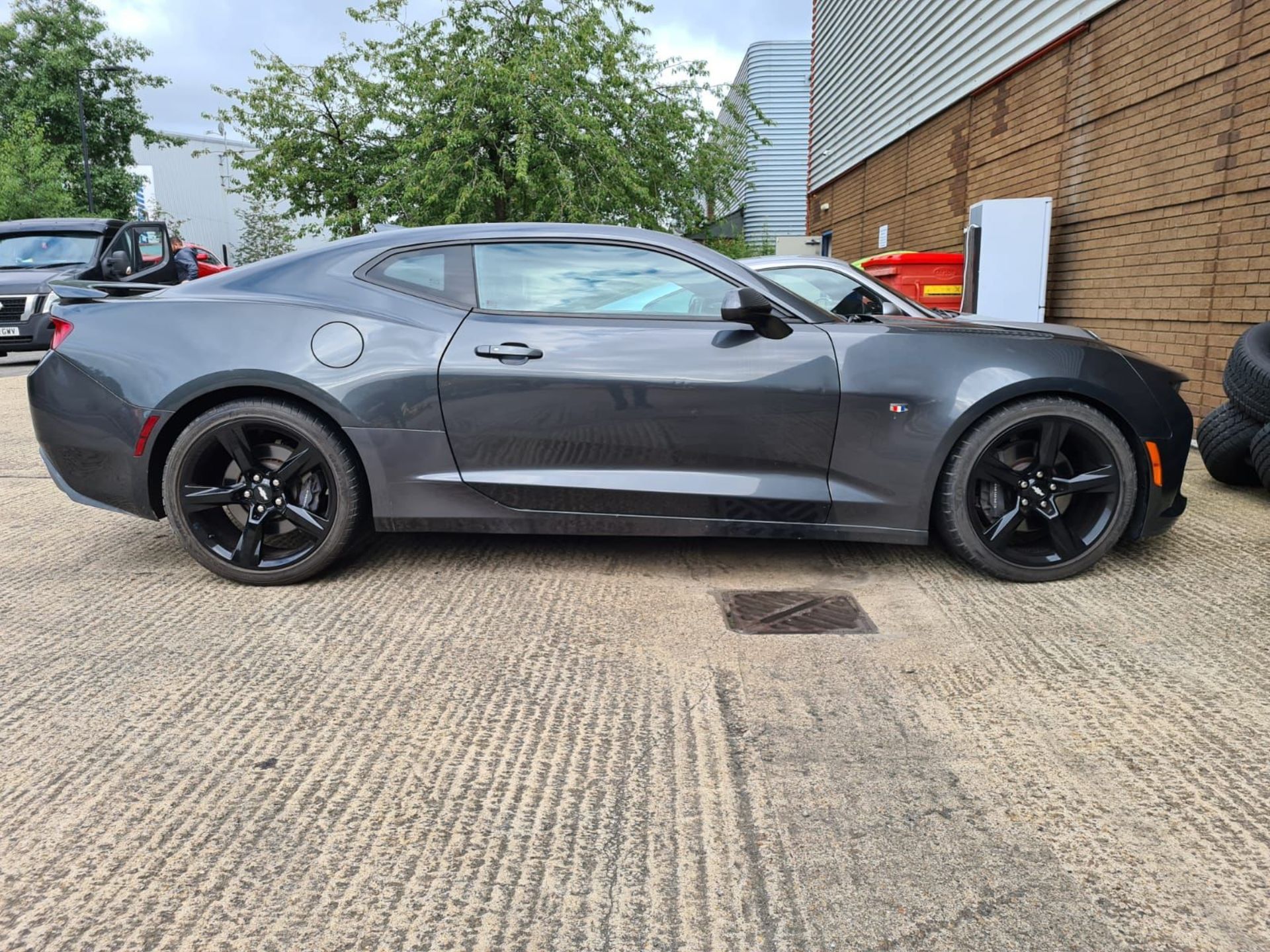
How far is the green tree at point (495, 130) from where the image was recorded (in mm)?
14781

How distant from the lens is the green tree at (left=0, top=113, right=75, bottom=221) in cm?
2775

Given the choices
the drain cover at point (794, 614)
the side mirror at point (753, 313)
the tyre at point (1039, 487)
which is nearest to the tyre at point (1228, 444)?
the tyre at point (1039, 487)

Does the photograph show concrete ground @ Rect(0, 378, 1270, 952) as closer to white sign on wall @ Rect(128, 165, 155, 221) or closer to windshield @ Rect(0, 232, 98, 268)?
windshield @ Rect(0, 232, 98, 268)

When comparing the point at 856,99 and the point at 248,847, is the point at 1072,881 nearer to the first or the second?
the point at 248,847

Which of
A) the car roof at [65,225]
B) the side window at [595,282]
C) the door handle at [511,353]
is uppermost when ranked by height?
the car roof at [65,225]

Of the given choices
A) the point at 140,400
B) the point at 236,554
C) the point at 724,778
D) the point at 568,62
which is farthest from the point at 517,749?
the point at 568,62

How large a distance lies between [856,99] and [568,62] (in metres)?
5.36

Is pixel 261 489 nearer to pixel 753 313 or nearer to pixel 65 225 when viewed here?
pixel 753 313

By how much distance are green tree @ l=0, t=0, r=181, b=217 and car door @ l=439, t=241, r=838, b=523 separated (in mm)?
39528

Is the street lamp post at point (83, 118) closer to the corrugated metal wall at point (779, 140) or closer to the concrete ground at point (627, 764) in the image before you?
the corrugated metal wall at point (779, 140)

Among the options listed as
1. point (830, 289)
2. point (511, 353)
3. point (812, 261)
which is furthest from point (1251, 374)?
point (511, 353)

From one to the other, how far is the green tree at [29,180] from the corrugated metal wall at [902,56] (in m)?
23.7

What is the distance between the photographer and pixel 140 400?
11.9ft

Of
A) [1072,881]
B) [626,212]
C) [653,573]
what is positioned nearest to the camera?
[1072,881]
